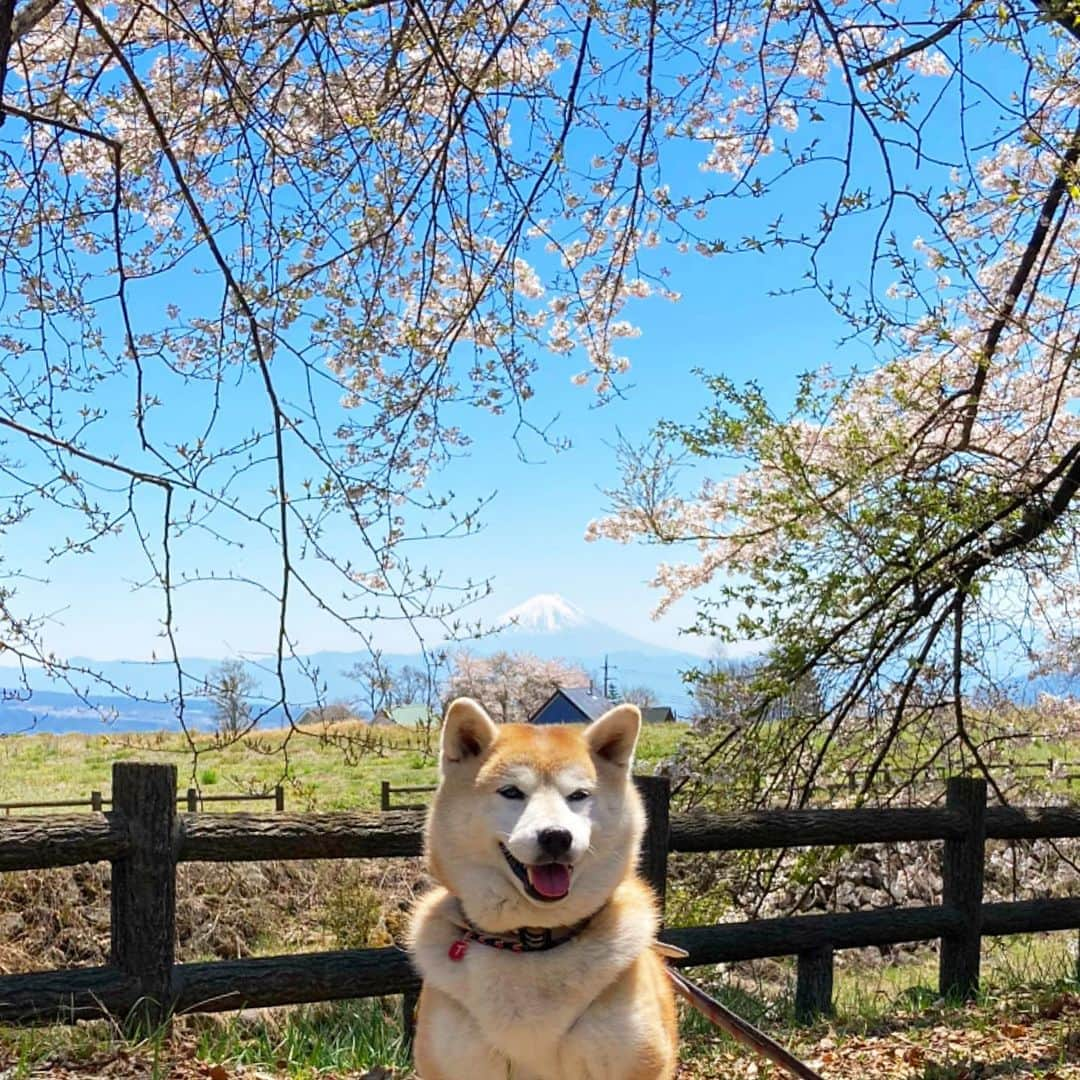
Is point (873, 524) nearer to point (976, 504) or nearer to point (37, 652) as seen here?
point (976, 504)

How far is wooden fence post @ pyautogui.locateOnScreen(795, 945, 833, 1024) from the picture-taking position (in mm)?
6164

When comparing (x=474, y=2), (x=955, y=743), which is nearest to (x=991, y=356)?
(x=955, y=743)

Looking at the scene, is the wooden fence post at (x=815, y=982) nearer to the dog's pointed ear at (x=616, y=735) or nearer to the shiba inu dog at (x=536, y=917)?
the shiba inu dog at (x=536, y=917)

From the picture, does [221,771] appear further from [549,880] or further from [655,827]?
[549,880]

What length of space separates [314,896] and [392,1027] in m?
8.02

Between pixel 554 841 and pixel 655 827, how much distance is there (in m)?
3.42

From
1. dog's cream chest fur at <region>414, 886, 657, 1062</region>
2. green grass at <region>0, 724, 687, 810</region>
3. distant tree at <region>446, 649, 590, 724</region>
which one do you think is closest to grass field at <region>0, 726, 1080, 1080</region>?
dog's cream chest fur at <region>414, 886, 657, 1062</region>

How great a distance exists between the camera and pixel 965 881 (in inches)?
272

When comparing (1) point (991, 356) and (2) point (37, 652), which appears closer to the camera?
(2) point (37, 652)

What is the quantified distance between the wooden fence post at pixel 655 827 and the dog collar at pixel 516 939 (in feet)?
10.3

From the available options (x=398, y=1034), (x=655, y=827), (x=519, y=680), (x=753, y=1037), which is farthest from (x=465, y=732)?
(x=519, y=680)

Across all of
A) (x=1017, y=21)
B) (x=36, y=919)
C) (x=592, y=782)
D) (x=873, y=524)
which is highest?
(x=1017, y=21)

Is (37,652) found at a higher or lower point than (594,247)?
lower

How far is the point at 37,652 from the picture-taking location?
411cm
